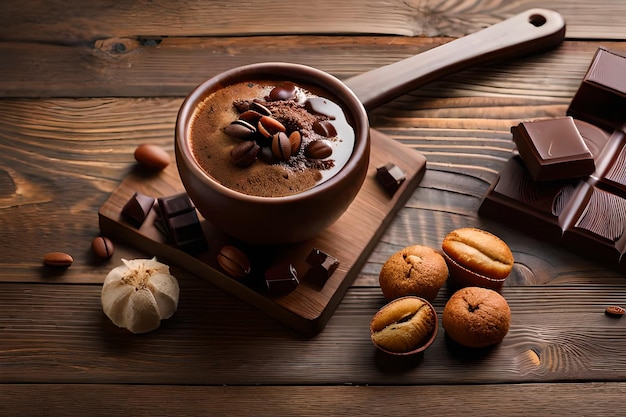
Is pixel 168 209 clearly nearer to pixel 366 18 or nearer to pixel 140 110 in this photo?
pixel 140 110

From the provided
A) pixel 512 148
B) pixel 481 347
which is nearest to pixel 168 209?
pixel 481 347

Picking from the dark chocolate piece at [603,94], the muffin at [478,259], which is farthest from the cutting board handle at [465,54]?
the muffin at [478,259]

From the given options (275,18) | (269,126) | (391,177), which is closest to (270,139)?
(269,126)

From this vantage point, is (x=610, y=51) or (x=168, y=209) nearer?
(x=168, y=209)

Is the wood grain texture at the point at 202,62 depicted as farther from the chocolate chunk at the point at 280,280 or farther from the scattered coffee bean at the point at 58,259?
the chocolate chunk at the point at 280,280

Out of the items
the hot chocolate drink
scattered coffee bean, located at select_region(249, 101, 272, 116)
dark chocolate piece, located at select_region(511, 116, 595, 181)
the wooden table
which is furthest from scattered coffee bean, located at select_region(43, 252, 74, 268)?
dark chocolate piece, located at select_region(511, 116, 595, 181)

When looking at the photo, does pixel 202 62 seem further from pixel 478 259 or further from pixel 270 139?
pixel 478 259
